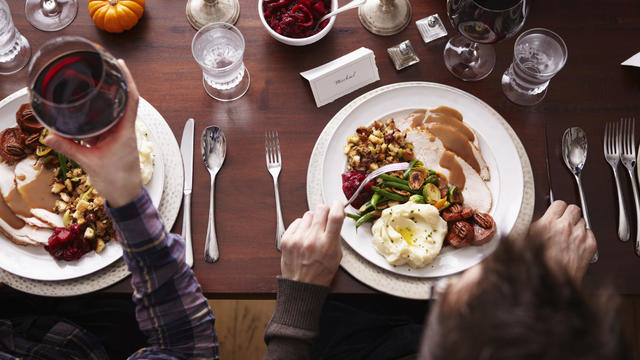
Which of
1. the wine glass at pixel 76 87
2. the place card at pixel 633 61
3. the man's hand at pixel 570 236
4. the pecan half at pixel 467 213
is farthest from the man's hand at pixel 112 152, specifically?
the place card at pixel 633 61

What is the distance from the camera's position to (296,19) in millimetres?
1612

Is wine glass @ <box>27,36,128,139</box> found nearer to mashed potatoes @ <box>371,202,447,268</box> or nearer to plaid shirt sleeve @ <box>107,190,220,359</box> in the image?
plaid shirt sleeve @ <box>107,190,220,359</box>

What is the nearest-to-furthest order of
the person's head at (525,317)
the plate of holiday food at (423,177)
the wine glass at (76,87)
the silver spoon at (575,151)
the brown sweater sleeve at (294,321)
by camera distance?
the person's head at (525,317)
the wine glass at (76,87)
the brown sweater sleeve at (294,321)
the plate of holiday food at (423,177)
the silver spoon at (575,151)

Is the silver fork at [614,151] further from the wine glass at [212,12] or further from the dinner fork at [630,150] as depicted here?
the wine glass at [212,12]

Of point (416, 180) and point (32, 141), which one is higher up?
point (32, 141)

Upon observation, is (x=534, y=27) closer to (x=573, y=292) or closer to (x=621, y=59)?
(x=621, y=59)

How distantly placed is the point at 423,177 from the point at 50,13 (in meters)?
1.55

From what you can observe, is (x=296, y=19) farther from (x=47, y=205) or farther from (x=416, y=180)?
(x=47, y=205)

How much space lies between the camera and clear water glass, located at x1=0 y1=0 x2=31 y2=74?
1.63m

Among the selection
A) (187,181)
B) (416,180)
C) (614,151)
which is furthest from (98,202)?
(614,151)

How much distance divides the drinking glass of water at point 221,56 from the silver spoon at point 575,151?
3.86ft

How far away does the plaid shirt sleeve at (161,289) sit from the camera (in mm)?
1185

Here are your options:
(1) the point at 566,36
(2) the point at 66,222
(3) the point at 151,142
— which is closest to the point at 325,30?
(3) the point at 151,142

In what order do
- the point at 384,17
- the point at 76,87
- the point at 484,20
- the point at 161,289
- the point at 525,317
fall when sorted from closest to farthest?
the point at 525,317, the point at 76,87, the point at 161,289, the point at 484,20, the point at 384,17
